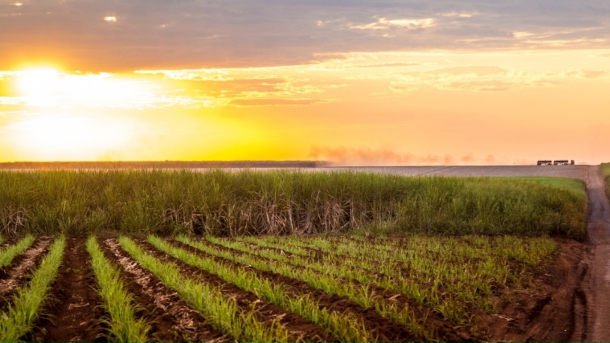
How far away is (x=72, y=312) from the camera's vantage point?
26.9 ft

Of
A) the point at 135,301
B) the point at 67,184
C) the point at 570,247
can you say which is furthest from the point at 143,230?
the point at 570,247

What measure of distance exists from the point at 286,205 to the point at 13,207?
7775 millimetres

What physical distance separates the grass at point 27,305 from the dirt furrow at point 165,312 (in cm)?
118

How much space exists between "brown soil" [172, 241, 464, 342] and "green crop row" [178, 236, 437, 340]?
106 mm

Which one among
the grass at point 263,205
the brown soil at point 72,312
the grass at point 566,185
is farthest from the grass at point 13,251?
the grass at point 566,185

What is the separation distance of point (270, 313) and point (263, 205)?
10.8 metres

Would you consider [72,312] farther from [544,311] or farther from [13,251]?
[544,311]

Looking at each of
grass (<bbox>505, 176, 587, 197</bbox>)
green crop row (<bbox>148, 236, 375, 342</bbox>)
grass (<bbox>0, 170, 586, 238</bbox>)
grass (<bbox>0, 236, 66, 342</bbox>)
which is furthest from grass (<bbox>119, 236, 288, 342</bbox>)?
grass (<bbox>505, 176, 587, 197</bbox>)

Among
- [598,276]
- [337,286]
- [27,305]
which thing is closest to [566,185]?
[598,276]

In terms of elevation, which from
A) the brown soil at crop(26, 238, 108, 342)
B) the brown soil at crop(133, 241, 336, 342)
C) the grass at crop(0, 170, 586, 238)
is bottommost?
the brown soil at crop(26, 238, 108, 342)

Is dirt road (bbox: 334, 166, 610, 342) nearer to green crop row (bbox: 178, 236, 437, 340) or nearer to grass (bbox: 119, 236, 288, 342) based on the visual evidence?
green crop row (bbox: 178, 236, 437, 340)

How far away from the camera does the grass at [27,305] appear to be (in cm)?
703

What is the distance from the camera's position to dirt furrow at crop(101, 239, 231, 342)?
6.96 metres

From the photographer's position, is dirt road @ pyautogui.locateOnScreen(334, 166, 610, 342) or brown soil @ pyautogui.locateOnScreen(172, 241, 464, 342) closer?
brown soil @ pyautogui.locateOnScreen(172, 241, 464, 342)
